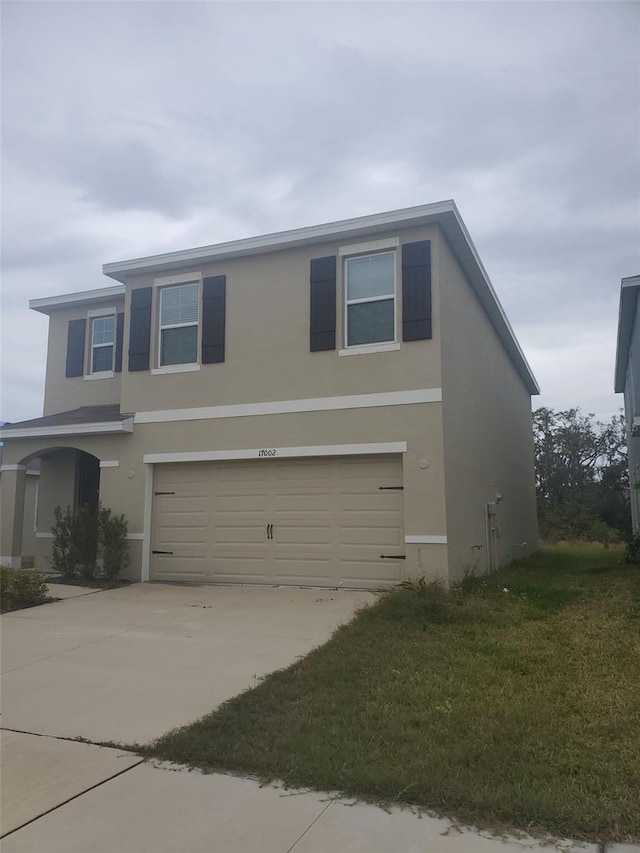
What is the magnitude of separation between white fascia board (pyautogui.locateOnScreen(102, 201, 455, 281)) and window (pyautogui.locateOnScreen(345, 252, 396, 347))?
523 millimetres

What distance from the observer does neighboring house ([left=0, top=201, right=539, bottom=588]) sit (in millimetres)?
9852

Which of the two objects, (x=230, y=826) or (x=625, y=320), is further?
(x=625, y=320)

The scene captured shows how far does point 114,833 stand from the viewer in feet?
10.3

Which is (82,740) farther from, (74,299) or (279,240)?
(74,299)

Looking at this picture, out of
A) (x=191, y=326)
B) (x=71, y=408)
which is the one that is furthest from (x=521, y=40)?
(x=71, y=408)

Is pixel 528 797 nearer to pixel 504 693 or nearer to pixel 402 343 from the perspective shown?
pixel 504 693

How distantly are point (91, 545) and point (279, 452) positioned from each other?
12.1 feet

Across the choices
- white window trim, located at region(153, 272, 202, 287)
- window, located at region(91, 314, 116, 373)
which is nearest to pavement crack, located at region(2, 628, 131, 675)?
white window trim, located at region(153, 272, 202, 287)

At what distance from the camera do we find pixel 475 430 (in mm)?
12445

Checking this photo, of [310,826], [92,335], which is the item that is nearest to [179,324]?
[92,335]

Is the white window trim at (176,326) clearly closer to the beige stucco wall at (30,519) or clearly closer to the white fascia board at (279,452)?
the white fascia board at (279,452)

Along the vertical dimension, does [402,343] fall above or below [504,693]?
above

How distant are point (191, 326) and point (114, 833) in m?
9.46

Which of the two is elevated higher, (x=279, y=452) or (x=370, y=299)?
(x=370, y=299)
